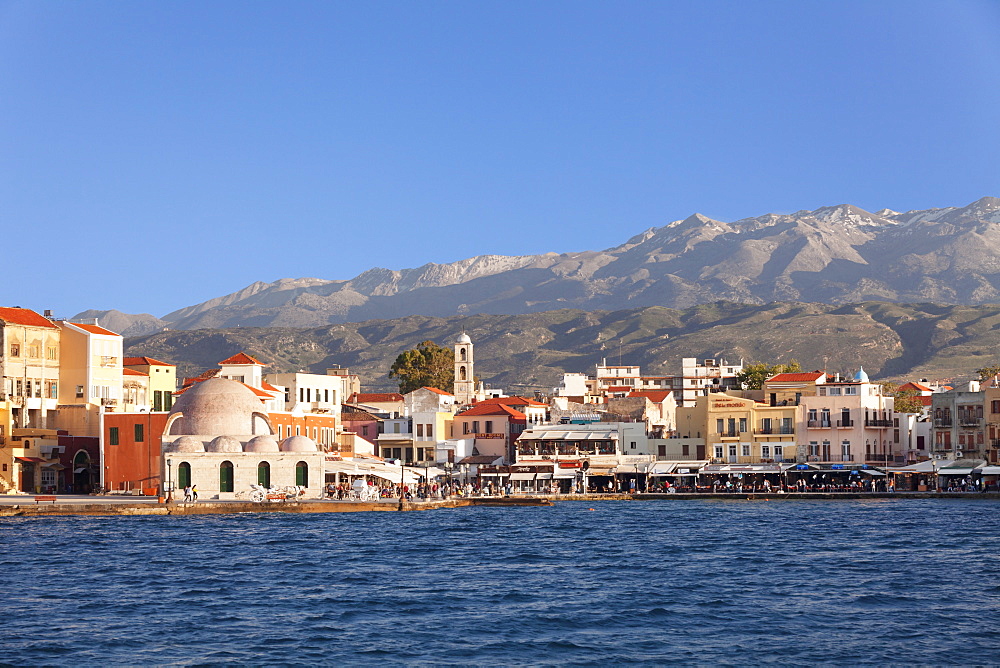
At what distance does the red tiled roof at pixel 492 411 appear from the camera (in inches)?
3792

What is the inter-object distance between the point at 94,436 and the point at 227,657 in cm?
5340

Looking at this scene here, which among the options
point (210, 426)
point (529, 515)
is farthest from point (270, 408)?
point (529, 515)

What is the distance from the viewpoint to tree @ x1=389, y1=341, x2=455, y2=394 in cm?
12519

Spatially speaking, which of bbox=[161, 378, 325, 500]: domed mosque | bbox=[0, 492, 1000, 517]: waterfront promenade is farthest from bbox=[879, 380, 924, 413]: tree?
bbox=[161, 378, 325, 500]: domed mosque

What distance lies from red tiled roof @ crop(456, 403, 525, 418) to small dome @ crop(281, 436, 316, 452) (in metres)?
25.2

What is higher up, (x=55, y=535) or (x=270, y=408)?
(x=270, y=408)

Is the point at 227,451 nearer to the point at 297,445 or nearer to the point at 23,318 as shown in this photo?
the point at 297,445

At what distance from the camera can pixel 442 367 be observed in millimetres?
128500

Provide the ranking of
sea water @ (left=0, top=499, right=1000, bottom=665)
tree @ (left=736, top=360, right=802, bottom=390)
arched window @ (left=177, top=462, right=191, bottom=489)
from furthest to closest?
tree @ (left=736, top=360, right=802, bottom=390), arched window @ (left=177, top=462, right=191, bottom=489), sea water @ (left=0, top=499, right=1000, bottom=665)

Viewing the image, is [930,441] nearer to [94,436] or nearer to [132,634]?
[94,436]

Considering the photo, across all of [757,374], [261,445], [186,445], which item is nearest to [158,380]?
[186,445]

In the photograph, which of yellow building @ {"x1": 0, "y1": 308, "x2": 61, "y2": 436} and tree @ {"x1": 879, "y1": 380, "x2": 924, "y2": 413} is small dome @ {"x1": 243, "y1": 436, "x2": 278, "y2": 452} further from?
tree @ {"x1": 879, "y1": 380, "x2": 924, "y2": 413}

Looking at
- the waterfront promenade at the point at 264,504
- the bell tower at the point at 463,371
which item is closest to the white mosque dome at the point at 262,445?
the waterfront promenade at the point at 264,504

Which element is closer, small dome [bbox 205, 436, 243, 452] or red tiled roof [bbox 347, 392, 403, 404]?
small dome [bbox 205, 436, 243, 452]
